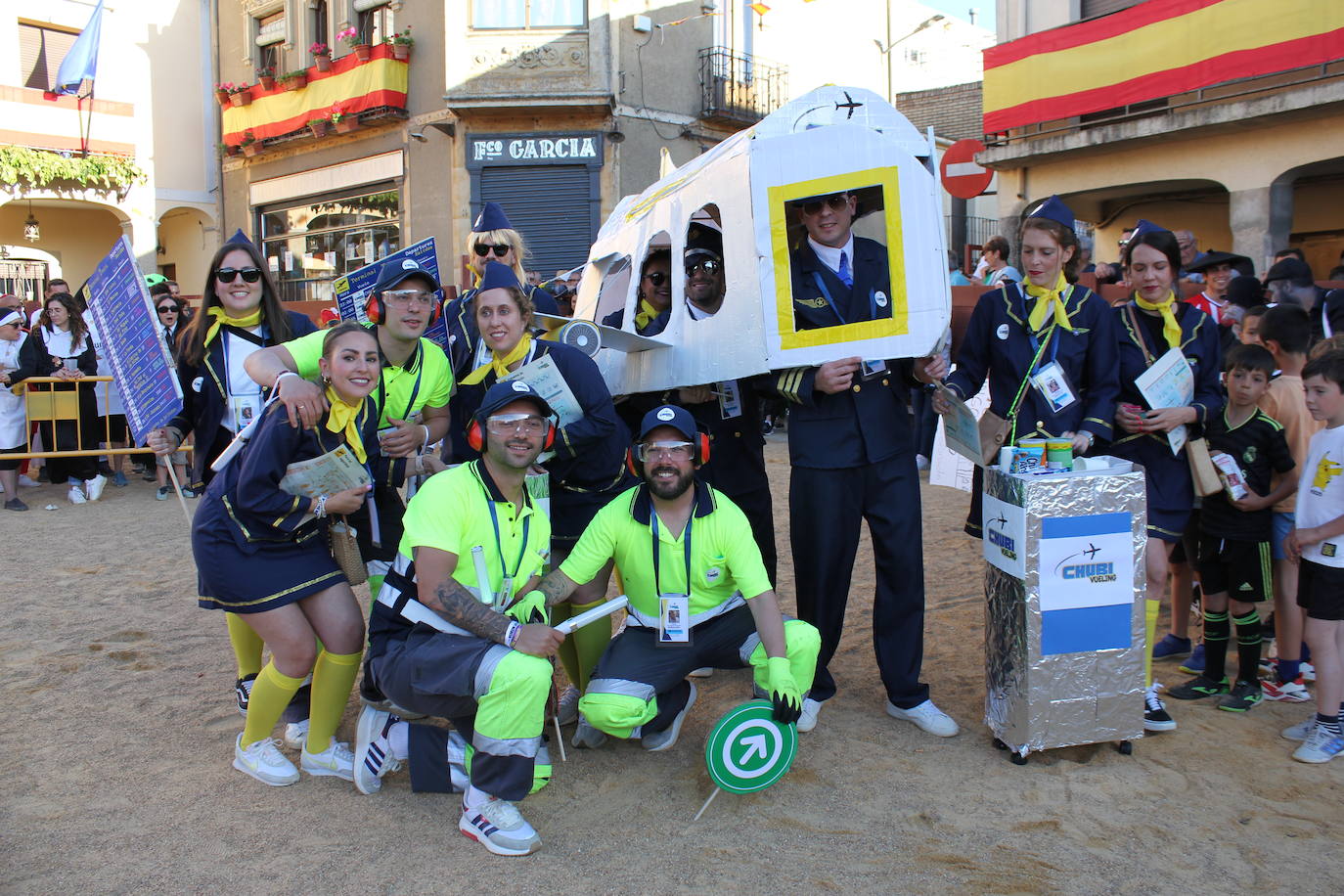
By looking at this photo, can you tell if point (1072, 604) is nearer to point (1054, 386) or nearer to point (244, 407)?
point (1054, 386)

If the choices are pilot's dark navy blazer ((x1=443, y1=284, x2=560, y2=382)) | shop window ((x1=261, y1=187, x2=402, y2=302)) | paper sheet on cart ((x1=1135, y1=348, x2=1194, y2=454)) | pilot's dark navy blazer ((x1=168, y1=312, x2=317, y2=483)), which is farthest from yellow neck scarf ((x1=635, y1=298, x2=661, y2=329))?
shop window ((x1=261, y1=187, x2=402, y2=302))

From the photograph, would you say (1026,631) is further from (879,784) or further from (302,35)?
(302,35)

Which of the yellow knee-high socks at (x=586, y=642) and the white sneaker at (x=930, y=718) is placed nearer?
the white sneaker at (x=930, y=718)

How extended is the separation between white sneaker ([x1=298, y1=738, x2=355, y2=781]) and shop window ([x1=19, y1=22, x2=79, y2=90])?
66.8 feet

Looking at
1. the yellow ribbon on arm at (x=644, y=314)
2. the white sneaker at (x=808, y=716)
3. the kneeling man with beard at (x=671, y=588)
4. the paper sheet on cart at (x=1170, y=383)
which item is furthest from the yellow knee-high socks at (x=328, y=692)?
the paper sheet on cart at (x=1170, y=383)

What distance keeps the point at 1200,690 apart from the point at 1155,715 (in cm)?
50

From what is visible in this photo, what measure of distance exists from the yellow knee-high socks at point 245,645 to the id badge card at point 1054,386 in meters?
3.30

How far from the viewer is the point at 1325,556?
3.61m

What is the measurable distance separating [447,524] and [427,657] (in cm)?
45

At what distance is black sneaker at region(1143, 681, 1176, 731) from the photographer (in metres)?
3.80

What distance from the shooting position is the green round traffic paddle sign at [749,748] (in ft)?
10.5

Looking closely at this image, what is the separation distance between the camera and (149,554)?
23.9 feet

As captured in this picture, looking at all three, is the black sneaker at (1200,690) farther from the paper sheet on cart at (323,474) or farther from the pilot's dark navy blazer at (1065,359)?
the paper sheet on cart at (323,474)

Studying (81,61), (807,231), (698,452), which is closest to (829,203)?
(807,231)
